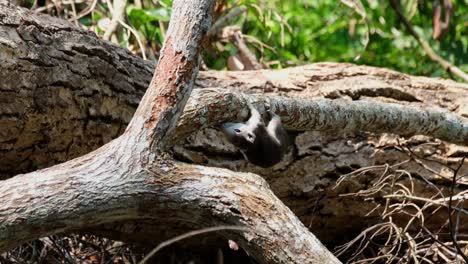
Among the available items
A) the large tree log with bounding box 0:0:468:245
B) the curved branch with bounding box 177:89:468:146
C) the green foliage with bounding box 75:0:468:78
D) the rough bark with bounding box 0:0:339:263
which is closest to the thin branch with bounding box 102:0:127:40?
the green foliage with bounding box 75:0:468:78

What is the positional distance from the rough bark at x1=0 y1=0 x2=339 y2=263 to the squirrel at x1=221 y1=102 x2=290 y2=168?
25 cm

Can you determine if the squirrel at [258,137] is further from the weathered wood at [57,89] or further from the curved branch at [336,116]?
the weathered wood at [57,89]

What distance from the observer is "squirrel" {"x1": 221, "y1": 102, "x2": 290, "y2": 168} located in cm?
175

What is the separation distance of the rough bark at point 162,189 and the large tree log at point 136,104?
15 cm

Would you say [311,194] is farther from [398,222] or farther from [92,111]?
[92,111]

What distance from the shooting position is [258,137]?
175 cm

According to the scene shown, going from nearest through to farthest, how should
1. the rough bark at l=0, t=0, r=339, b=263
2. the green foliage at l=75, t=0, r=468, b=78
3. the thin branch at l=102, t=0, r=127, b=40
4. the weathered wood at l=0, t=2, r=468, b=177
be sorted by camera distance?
1. the rough bark at l=0, t=0, r=339, b=263
2. the weathered wood at l=0, t=2, r=468, b=177
3. the thin branch at l=102, t=0, r=127, b=40
4. the green foliage at l=75, t=0, r=468, b=78

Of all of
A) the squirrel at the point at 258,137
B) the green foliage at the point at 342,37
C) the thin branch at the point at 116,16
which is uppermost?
the thin branch at the point at 116,16

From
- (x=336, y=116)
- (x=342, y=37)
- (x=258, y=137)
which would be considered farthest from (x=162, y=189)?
(x=342, y=37)

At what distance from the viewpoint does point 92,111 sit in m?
1.91

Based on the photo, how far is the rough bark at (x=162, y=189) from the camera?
4.38 ft

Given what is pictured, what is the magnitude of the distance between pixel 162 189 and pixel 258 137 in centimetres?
38

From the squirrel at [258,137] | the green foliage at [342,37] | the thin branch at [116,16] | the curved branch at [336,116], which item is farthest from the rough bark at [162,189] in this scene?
the green foliage at [342,37]

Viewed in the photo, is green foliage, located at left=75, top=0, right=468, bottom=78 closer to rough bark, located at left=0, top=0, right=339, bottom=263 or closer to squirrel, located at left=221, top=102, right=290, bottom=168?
squirrel, located at left=221, top=102, right=290, bottom=168
